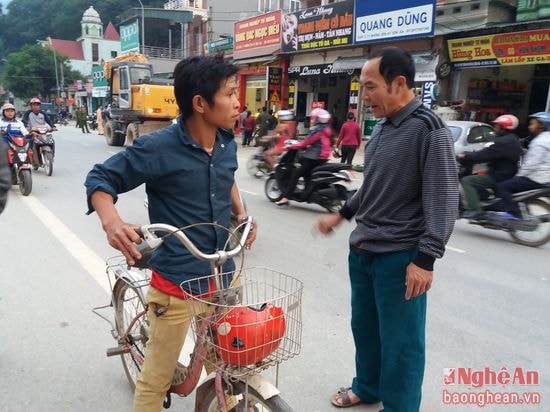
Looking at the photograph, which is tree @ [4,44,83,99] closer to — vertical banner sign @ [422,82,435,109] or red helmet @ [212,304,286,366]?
vertical banner sign @ [422,82,435,109]

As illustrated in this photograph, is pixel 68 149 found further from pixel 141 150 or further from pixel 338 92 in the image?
pixel 141 150

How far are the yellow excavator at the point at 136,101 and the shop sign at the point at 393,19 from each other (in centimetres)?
693

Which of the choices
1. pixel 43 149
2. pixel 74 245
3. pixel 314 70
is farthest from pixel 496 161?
pixel 314 70

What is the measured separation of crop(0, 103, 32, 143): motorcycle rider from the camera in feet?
27.4

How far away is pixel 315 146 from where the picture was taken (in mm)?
7680

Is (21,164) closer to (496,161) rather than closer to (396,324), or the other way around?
(496,161)

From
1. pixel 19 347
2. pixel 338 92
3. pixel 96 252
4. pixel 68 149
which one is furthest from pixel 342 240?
pixel 338 92

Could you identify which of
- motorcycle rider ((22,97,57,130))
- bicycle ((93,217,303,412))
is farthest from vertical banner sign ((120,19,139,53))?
bicycle ((93,217,303,412))

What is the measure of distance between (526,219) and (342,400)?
15.0 ft

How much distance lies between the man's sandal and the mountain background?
7737 cm

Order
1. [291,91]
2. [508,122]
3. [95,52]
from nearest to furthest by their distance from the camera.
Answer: [508,122] < [291,91] < [95,52]

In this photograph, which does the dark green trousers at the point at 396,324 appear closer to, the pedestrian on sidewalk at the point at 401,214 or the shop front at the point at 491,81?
the pedestrian on sidewalk at the point at 401,214

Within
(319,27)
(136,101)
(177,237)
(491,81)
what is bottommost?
(177,237)

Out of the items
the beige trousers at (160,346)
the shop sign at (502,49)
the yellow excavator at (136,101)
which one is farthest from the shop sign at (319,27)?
the beige trousers at (160,346)
